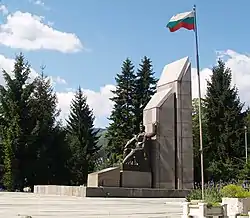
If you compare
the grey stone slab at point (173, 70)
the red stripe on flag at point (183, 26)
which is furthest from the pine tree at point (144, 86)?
the red stripe on flag at point (183, 26)

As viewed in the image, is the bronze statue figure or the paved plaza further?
the bronze statue figure

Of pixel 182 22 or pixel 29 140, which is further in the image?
pixel 29 140

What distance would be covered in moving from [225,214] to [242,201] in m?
0.46

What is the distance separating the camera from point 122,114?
47.1 meters

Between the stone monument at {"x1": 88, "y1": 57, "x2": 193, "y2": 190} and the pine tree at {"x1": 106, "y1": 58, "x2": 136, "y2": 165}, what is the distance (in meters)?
18.2

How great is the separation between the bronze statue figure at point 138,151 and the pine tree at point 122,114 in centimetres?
1878

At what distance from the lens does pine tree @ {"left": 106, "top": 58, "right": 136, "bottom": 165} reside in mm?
45469

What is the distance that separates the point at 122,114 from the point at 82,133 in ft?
16.6

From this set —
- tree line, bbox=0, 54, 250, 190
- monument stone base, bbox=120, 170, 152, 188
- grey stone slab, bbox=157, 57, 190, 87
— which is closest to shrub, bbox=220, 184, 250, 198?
monument stone base, bbox=120, 170, 152, 188

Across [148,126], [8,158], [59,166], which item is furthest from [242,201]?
[59,166]

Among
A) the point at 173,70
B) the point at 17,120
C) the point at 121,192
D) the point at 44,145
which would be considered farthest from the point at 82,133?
the point at 121,192

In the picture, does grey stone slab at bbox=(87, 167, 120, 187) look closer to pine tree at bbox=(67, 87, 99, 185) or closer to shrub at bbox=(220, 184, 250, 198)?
shrub at bbox=(220, 184, 250, 198)

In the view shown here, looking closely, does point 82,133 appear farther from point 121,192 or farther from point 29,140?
→ point 121,192

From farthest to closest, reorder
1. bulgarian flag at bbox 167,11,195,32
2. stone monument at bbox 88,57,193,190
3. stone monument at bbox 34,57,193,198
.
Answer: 1. stone monument at bbox 88,57,193,190
2. stone monument at bbox 34,57,193,198
3. bulgarian flag at bbox 167,11,195,32
